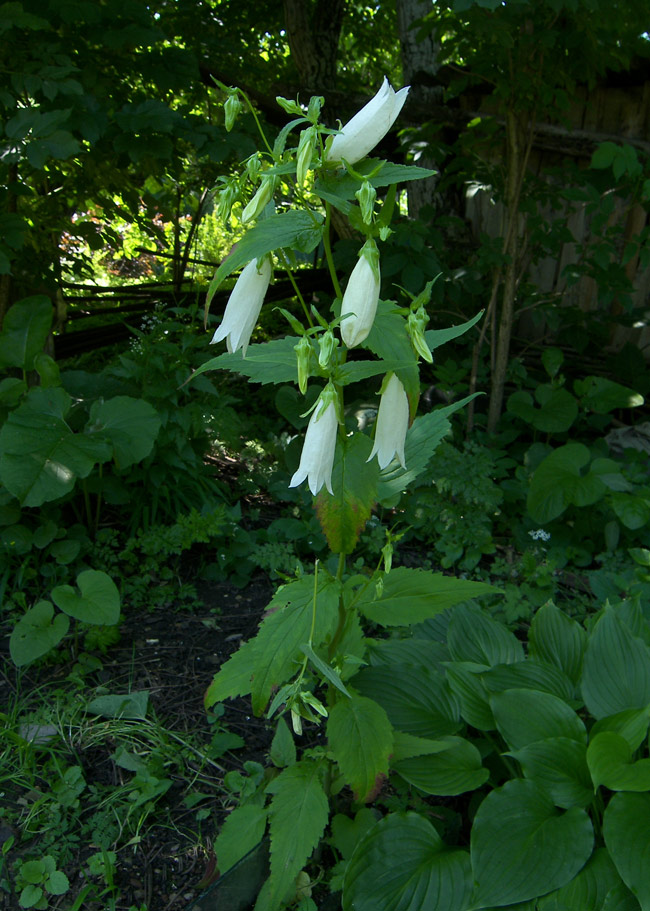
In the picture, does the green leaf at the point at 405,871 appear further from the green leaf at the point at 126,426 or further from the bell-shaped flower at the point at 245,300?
the green leaf at the point at 126,426

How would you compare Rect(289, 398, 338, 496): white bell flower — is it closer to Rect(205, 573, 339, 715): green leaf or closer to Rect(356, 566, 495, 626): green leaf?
Rect(205, 573, 339, 715): green leaf

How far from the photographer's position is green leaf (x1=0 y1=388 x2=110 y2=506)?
7.99 ft

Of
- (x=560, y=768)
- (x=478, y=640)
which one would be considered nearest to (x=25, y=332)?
(x=478, y=640)

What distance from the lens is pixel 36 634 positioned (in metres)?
2.23

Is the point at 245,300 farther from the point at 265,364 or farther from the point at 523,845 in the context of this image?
the point at 523,845

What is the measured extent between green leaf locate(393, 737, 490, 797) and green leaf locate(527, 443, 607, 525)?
1.52 m

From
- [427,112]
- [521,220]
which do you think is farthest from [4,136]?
[521,220]

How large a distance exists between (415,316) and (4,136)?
7.18ft

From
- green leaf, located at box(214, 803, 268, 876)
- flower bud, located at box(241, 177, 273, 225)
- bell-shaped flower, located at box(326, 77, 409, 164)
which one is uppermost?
bell-shaped flower, located at box(326, 77, 409, 164)

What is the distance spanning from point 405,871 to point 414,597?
0.60 meters

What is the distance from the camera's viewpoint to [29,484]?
244cm

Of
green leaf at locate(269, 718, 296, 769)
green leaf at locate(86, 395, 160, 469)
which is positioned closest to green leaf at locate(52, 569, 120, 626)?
green leaf at locate(86, 395, 160, 469)

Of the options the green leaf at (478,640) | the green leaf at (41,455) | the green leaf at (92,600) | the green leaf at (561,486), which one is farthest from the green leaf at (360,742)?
the green leaf at (561,486)

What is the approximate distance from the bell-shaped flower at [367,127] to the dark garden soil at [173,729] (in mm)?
1640
